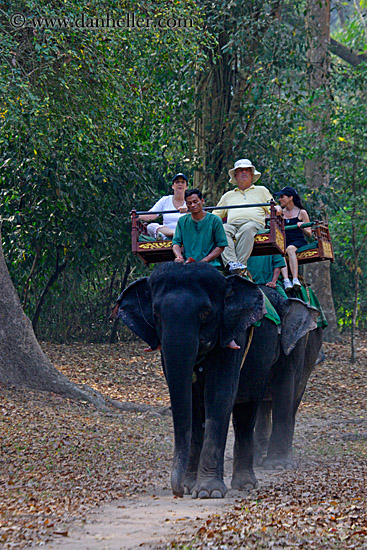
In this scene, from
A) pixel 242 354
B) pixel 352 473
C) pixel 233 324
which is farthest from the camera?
pixel 352 473

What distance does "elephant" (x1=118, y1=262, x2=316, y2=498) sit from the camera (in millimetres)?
6777

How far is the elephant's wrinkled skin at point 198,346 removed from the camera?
676cm

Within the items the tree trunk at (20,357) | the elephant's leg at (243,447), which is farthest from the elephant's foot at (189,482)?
the tree trunk at (20,357)

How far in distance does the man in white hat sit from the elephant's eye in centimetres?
75

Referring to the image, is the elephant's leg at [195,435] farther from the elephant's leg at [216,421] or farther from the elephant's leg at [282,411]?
the elephant's leg at [282,411]

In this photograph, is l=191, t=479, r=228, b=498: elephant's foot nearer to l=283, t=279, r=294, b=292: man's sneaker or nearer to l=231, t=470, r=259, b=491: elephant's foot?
l=231, t=470, r=259, b=491: elephant's foot

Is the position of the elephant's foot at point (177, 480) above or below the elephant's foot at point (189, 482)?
above

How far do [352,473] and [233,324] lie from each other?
2273 millimetres

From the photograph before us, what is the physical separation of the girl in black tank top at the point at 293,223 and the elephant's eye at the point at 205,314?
278 centimetres

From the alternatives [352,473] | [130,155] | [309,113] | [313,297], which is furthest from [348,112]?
[352,473]

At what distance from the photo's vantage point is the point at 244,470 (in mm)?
7770

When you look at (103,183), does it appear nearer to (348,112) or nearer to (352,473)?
(348,112)

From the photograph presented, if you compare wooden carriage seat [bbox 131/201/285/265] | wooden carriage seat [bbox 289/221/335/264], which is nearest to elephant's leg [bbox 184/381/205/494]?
wooden carriage seat [bbox 131/201/285/265]

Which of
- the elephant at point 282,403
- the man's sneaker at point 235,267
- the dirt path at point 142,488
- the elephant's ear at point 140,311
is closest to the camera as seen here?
the dirt path at point 142,488
